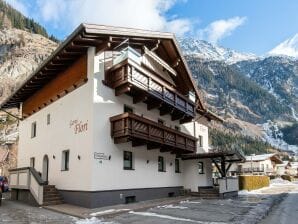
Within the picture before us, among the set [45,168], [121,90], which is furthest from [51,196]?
[121,90]

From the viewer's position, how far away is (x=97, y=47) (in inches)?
782

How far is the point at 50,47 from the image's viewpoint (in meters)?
165

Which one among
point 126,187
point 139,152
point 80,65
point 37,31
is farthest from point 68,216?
point 37,31

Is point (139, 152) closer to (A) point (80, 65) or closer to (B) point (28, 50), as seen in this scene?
(A) point (80, 65)

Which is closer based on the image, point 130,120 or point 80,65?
point 130,120

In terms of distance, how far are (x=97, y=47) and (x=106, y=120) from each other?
4242 mm

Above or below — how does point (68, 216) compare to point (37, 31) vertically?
below

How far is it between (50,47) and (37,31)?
29.5 metres

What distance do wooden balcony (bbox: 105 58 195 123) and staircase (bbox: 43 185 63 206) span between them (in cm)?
713

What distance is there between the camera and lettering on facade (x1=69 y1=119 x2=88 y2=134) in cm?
1973

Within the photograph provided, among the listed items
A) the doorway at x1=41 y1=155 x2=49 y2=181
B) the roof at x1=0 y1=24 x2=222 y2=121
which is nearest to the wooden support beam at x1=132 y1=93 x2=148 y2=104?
the roof at x1=0 y1=24 x2=222 y2=121

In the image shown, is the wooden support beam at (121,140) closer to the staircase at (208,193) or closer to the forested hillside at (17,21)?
the staircase at (208,193)

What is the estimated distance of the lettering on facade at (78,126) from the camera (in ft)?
64.7

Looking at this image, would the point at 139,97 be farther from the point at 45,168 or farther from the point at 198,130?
the point at 198,130
